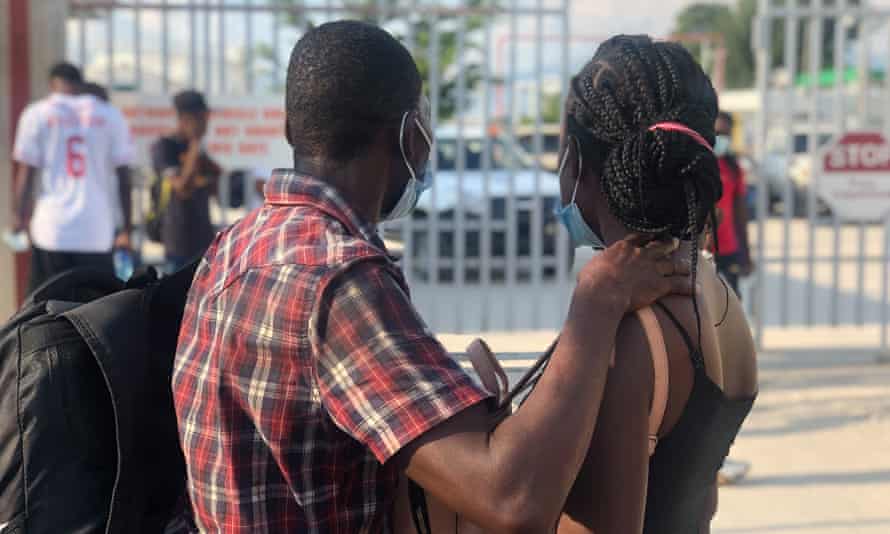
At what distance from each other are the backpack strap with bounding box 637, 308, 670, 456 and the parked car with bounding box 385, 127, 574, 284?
5.88m

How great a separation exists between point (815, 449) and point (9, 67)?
17.9 ft

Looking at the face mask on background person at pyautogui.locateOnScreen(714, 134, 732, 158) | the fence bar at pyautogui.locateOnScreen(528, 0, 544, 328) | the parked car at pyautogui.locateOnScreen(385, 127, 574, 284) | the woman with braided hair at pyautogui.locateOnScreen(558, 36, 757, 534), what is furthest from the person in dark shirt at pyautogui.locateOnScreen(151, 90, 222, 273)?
the woman with braided hair at pyautogui.locateOnScreen(558, 36, 757, 534)

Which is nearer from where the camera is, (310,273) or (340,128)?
(310,273)

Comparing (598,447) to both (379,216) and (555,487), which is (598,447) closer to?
(555,487)

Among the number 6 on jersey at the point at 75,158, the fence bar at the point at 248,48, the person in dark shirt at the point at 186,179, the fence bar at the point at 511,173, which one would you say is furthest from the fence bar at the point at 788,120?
the number 6 on jersey at the point at 75,158

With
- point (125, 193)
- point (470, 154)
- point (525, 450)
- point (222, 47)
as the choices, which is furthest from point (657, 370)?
point (470, 154)

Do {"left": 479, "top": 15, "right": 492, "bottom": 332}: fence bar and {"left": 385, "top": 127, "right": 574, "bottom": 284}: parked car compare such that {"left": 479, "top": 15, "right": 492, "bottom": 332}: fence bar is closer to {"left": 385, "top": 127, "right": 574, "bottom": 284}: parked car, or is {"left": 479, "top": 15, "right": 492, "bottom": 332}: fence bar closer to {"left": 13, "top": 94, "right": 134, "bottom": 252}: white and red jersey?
{"left": 385, "top": 127, "right": 574, "bottom": 284}: parked car

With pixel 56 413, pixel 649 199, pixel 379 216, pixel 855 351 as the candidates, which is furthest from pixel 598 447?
pixel 855 351

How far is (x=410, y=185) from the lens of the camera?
1.88 metres

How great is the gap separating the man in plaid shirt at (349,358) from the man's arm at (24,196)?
5.38m

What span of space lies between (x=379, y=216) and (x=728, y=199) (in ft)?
17.8

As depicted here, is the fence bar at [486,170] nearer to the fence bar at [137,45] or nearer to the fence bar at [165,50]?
the fence bar at [165,50]

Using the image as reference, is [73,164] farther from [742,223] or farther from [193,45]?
[742,223]

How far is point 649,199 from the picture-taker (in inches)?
67.2
